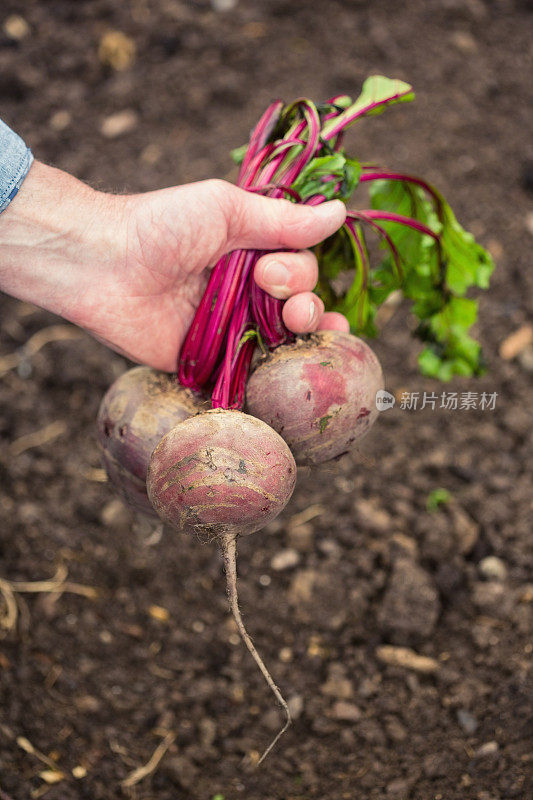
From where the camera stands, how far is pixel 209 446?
6.36ft

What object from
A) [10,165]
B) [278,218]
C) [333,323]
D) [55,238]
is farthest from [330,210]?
[10,165]

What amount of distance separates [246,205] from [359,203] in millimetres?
2077

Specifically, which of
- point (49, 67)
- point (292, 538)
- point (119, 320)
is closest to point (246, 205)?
point (119, 320)

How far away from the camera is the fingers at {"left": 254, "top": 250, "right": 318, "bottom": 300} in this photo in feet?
7.32

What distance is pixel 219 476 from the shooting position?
1919mm

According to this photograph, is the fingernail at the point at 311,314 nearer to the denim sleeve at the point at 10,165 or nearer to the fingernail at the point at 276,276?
the fingernail at the point at 276,276

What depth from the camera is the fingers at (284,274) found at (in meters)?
2.23

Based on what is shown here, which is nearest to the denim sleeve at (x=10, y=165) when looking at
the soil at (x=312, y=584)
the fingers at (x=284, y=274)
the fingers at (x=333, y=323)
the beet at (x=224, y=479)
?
the soil at (x=312, y=584)

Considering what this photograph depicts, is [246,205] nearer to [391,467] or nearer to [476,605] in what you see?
[391,467]

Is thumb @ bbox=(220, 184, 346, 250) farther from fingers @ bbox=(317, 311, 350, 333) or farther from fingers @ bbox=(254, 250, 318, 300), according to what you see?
fingers @ bbox=(317, 311, 350, 333)

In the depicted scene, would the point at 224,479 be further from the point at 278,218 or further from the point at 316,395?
the point at 278,218

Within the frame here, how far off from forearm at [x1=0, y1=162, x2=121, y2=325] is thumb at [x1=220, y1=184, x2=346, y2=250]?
0.41 m

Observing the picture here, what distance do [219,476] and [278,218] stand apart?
860 mm

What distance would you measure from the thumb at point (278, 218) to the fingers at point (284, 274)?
0.06 metres
